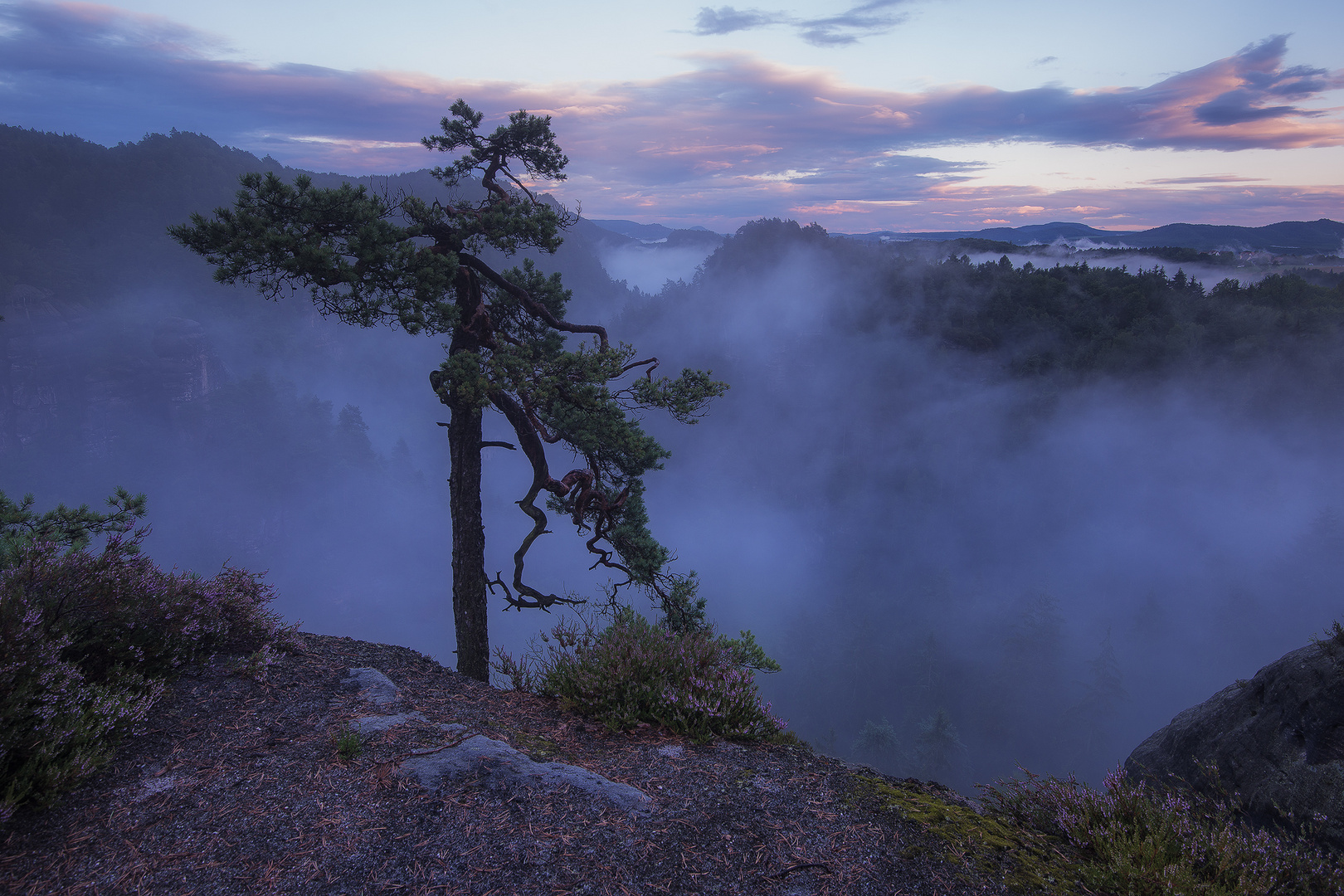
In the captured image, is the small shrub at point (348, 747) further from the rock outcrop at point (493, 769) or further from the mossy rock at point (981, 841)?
the mossy rock at point (981, 841)

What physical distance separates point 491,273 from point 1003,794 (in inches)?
377

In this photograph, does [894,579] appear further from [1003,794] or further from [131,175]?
[131,175]

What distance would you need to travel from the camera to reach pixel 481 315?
9.75m

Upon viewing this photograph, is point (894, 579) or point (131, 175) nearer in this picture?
point (894, 579)

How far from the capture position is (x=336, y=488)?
148m

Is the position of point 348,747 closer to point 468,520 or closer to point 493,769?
point 493,769

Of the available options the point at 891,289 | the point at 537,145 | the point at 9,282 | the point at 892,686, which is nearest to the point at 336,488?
the point at 9,282

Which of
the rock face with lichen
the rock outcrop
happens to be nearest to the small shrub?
the rock outcrop

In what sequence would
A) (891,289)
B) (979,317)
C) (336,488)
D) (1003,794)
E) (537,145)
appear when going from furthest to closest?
(891,289), (336,488), (979,317), (537,145), (1003,794)

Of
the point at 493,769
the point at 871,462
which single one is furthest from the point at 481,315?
the point at 871,462

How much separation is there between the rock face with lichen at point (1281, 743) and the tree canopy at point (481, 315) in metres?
6.54

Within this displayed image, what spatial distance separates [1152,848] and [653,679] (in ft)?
13.7

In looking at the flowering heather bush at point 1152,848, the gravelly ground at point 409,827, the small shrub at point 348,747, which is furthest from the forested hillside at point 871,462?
the small shrub at point 348,747

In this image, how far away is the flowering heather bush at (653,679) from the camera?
612 centimetres
